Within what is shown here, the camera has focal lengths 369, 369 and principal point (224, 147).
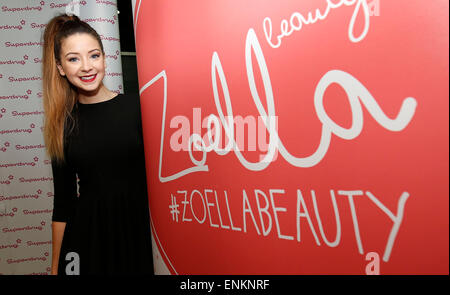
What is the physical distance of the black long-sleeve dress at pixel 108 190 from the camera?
2027 millimetres

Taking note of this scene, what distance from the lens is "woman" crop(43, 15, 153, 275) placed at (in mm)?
2008

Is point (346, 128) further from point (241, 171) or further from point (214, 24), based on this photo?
point (214, 24)

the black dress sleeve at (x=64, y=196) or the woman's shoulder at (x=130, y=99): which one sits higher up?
the woman's shoulder at (x=130, y=99)

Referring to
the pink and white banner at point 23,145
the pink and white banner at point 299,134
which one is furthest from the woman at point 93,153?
the pink and white banner at point 23,145

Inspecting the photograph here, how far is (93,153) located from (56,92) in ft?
1.37

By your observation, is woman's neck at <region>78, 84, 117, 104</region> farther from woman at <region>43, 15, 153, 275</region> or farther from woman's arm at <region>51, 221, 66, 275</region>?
woman's arm at <region>51, 221, 66, 275</region>

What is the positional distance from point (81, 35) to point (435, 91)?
1723 mm

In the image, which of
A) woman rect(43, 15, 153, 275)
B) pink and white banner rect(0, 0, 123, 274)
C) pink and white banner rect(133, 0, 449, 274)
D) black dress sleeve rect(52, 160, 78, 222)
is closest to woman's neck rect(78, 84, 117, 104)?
woman rect(43, 15, 153, 275)

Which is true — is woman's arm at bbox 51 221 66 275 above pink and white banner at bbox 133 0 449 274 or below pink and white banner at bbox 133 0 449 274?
below

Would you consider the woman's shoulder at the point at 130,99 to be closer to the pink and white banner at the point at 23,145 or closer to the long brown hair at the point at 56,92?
the long brown hair at the point at 56,92

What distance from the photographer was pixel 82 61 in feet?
6.48

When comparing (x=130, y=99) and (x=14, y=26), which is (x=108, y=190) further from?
(x=14, y=26)

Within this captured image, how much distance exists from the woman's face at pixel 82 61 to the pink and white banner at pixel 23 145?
1.39 metres
